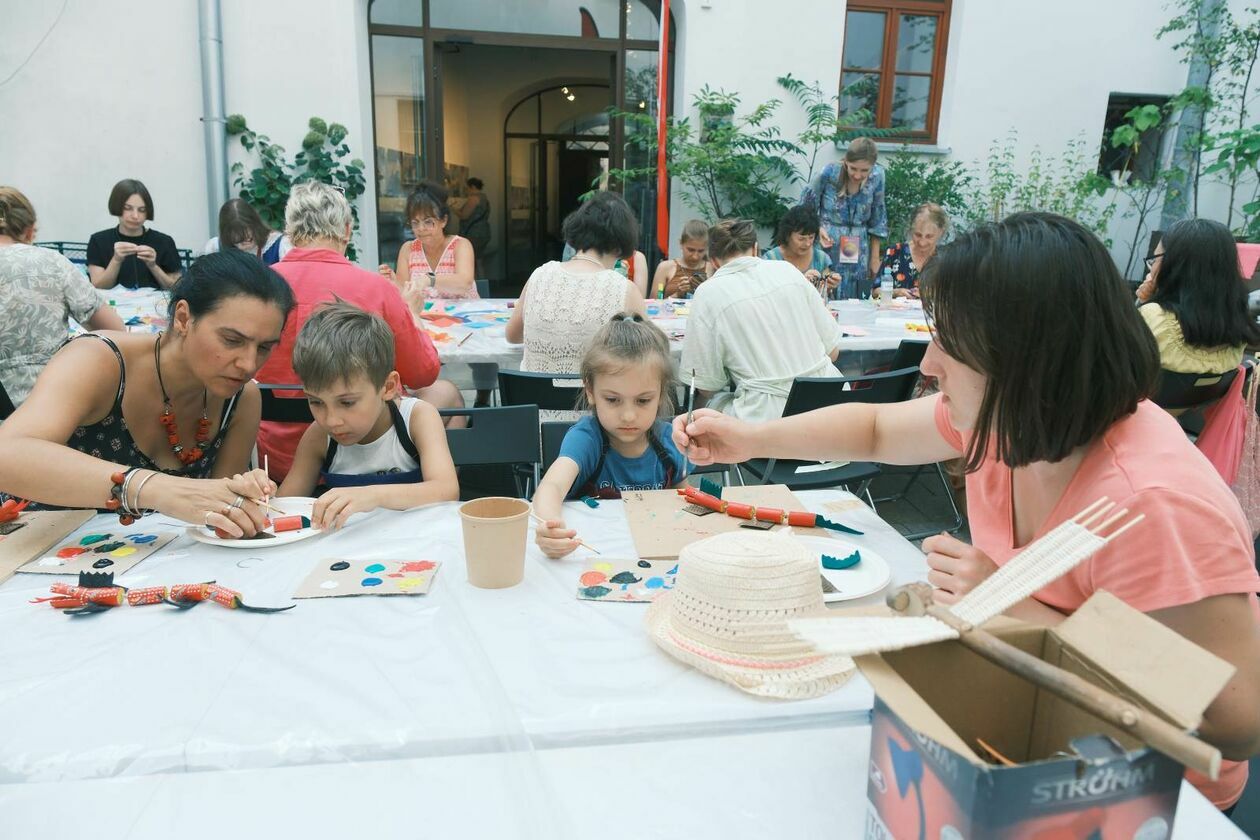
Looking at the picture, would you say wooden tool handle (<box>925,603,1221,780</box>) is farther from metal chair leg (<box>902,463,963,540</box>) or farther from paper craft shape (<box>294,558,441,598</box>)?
metal chair leg (<box>902,463,963,540</box>)

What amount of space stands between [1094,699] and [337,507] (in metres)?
1.41

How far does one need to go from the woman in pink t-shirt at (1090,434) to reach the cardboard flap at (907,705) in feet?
1.32

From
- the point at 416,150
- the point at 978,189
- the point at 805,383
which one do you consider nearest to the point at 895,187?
the point at 978,189

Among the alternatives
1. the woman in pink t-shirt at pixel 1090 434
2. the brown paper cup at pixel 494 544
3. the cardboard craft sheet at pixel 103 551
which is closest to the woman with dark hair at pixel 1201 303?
the woman in pink t-shirt at pixel 1090 434

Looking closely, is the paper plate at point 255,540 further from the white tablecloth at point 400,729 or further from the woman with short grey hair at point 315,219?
the woman with short grey hair at point 315,219

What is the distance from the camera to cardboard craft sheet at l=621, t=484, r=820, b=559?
5.24ft

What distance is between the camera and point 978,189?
8.70 m

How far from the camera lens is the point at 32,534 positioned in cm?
159

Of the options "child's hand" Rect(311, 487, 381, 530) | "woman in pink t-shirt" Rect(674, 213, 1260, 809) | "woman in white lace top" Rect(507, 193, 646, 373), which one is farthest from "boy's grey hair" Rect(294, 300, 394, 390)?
"woman in pink t-shirt" Rect(674, 213, 1260, 809)

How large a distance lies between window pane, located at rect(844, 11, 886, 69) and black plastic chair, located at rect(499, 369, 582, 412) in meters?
7.15

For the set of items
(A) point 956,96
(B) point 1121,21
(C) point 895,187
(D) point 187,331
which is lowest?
(D) point 187,331

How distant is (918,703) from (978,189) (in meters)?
9.16

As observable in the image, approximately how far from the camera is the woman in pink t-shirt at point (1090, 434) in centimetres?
100

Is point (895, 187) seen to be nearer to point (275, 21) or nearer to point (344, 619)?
point (275, 21)
